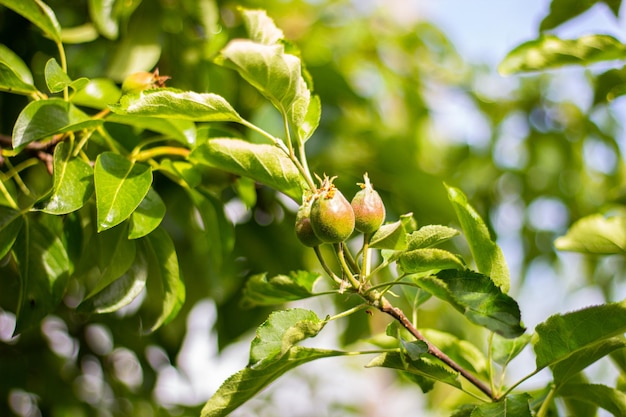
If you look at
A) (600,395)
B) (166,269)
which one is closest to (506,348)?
(600,395)

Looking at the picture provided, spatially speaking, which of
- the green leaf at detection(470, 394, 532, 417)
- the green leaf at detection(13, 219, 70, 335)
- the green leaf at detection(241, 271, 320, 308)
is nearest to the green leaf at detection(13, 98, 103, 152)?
the green leaf at detection(13, 219, 70, 335)

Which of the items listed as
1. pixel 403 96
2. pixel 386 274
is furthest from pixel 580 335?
pixel 403 96

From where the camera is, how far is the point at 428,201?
167 centimetres

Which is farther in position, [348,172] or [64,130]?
[348,172]

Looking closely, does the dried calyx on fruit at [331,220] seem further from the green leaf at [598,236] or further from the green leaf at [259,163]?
the green leaf at [598,236]

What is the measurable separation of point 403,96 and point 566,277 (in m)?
1.08

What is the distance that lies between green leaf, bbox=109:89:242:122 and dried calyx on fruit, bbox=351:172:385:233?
0.67ft

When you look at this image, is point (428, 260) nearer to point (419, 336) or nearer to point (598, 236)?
point (419, 336)

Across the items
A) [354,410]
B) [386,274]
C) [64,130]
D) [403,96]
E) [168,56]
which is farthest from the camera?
[354,410]

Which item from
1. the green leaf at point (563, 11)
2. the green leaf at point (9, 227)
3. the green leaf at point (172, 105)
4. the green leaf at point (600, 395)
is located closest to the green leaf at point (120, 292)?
A: the green leaf at point (9, 227)

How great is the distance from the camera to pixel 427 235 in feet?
2.39

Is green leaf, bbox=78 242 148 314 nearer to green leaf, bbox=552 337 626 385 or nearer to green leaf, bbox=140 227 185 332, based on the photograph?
green leaf, bbox=140 227 185 332

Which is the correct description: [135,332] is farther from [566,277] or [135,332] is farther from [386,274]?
[566,277]

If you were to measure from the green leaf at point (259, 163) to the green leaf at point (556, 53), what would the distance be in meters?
0.49
